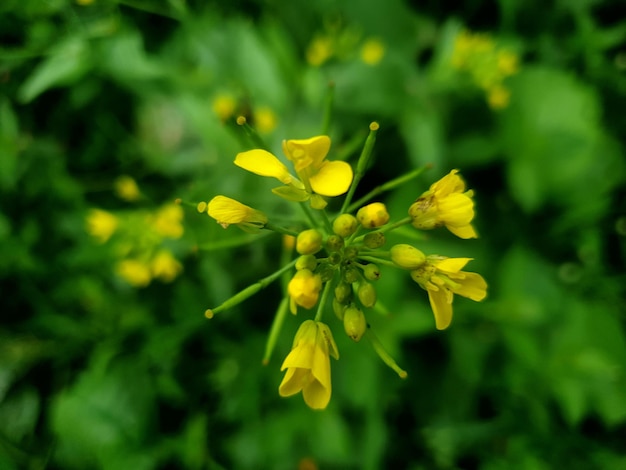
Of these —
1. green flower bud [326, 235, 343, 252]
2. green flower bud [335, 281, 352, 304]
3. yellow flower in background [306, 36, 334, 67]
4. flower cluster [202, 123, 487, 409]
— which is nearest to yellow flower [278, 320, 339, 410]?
flower cluster [202, 123, 487, 409]

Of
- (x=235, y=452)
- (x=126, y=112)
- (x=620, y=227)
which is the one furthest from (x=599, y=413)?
(x=126, y=112)

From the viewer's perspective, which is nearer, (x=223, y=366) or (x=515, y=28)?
(x=223, y=366)

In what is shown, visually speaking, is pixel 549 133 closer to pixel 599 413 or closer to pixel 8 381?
pixel 599 413

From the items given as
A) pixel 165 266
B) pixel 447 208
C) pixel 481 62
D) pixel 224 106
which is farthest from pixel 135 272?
pixel 481 62

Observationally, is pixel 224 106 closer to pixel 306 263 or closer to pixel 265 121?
pixel 265 121

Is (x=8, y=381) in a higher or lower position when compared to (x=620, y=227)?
Result: lower

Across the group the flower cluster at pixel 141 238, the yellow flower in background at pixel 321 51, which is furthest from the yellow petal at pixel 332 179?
the yellow flower in background at pixel 321 51
